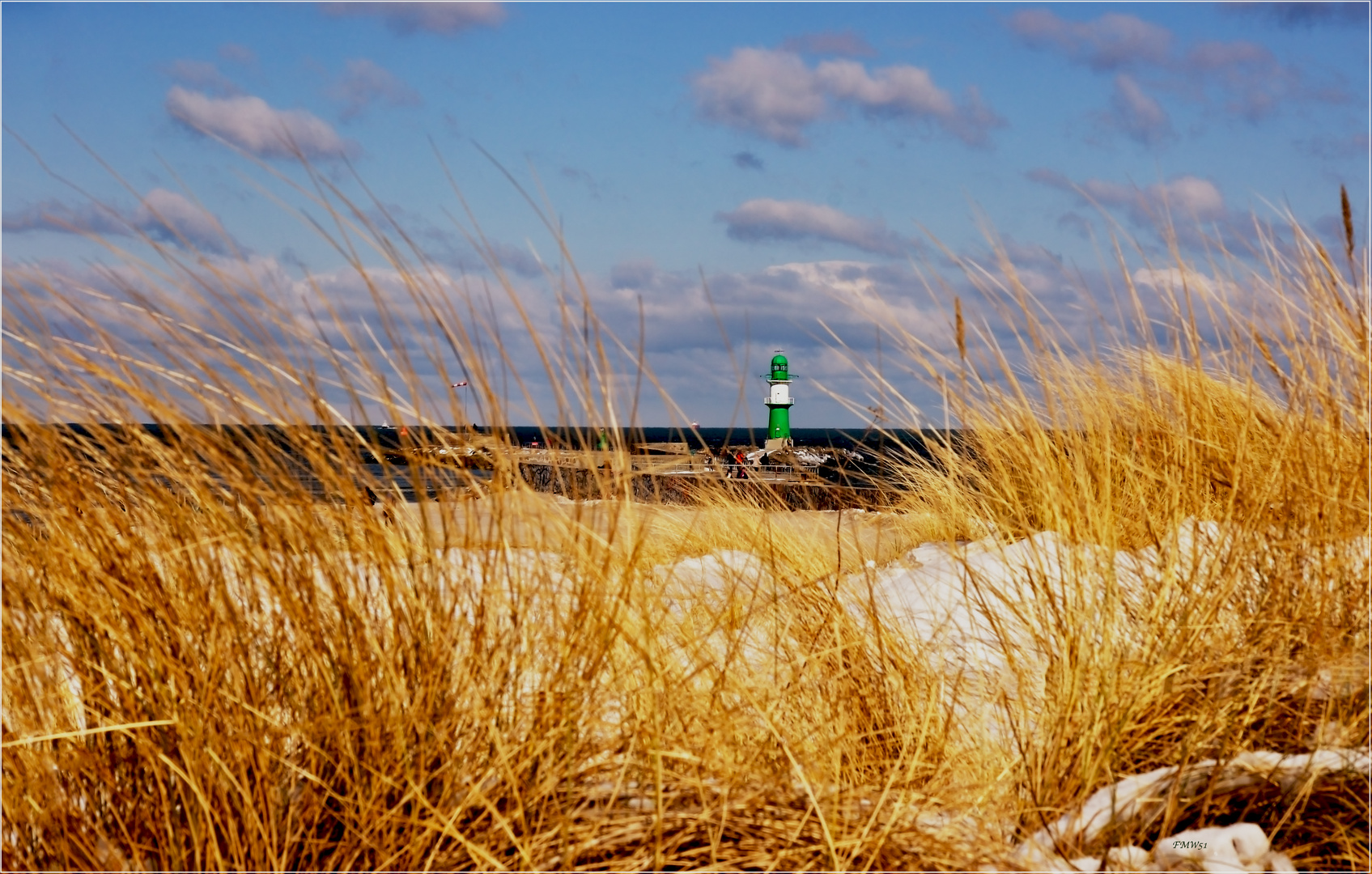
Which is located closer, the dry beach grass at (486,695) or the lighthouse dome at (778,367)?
the dry beach grass at (486,695)

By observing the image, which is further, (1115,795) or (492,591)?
(1115,795)

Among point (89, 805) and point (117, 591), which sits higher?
point (117, 591)

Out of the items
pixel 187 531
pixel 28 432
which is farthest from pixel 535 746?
pixel 28 432

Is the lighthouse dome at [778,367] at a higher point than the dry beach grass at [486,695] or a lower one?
higher

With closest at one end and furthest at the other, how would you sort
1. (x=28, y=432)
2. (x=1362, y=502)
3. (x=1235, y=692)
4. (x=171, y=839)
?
1. (x=171, y=839)
2. (x=28, y=432)
3. (x=1235, y=692)
4. (x=1362, y=502)

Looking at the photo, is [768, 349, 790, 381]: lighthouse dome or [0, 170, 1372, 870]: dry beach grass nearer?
[0, 170, 1372, 870]: dry beach grass

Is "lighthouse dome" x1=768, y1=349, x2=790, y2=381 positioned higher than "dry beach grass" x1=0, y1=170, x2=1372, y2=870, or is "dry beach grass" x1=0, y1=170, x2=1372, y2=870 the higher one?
"lighthouse dome" x1=768, y1=349, x2=790, y2=381

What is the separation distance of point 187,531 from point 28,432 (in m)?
0.29

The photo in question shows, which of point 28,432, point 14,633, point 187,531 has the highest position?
point 28,432

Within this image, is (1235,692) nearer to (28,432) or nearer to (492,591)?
(492,591)

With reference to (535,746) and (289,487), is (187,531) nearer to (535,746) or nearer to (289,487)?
(289,487)

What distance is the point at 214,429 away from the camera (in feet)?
4.39

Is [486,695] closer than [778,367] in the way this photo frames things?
Yes

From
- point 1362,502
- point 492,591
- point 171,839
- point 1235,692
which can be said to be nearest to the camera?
point 171,839
